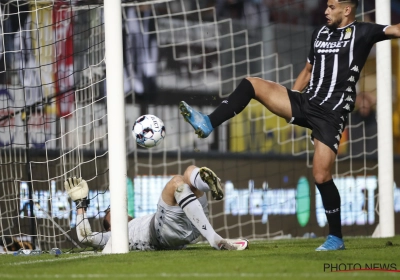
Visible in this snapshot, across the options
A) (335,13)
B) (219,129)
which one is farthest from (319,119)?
(219,129)

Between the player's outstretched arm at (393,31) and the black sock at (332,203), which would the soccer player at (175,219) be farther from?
the player's outstretched arm at (393,31)

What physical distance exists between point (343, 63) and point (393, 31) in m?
0.43

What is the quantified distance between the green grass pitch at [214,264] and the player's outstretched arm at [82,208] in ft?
1.71

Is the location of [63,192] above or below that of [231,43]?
below

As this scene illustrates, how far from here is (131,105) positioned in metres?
9.87

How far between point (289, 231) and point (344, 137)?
1.93 metres

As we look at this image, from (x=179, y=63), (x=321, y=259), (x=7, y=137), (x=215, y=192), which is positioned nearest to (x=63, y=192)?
(x=7, y=137)

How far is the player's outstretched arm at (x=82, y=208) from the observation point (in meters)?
6.14

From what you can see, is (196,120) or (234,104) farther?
(234,104)

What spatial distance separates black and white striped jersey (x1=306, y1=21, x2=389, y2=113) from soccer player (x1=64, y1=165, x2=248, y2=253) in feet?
3.35

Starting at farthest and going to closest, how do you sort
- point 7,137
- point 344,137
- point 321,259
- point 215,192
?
point 344,137 → point 7,137 → point 215,192 → point 321,259

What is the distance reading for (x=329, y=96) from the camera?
552cm

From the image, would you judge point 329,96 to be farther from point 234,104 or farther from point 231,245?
point 231,245

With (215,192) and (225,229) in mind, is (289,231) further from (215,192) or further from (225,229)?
(215,192)
